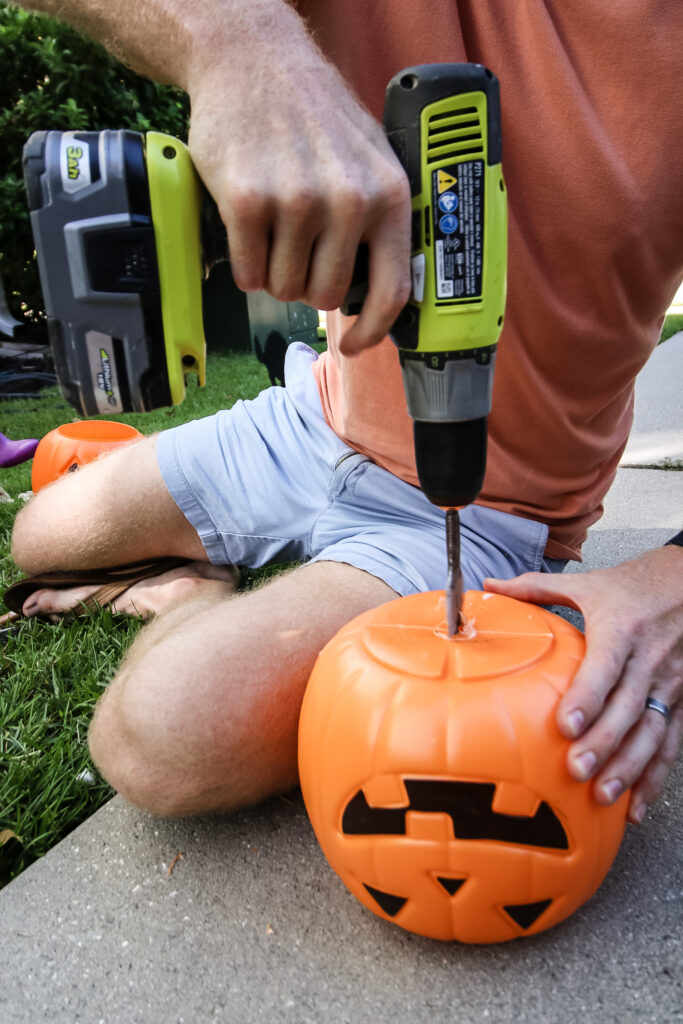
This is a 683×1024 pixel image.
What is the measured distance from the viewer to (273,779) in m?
1.51

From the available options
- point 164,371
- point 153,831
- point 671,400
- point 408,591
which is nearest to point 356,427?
point 408,591

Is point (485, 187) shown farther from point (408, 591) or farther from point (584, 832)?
point (584, 832)

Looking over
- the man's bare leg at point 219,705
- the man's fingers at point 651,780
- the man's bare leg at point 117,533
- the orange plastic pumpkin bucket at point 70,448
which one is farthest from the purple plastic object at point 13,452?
the man's fingers at point 651,780

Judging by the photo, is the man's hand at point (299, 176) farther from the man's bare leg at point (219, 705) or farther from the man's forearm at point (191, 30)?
the man's bare leg at point (219, 705)

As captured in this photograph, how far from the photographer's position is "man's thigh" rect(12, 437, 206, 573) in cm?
220

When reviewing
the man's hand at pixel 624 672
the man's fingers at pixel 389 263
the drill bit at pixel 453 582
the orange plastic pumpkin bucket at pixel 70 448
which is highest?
the man's fingers at pixel 389 263

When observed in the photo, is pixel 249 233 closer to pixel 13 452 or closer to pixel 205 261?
pixel 205 261

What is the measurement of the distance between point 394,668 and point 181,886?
0.59 metres

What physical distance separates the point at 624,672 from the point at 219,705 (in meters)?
0.70

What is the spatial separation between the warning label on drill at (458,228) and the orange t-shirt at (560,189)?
0.38 metres

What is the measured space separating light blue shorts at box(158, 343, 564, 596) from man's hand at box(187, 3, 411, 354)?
670 mm

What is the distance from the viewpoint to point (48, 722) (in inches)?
72.4

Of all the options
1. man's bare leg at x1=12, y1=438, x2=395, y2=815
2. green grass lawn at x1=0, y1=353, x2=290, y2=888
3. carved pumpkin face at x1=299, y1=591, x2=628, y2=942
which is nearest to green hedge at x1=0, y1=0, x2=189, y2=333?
green grass lawn at x1=0, y1=353, x2=290, y2=888

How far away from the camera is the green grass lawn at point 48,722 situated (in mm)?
1557
